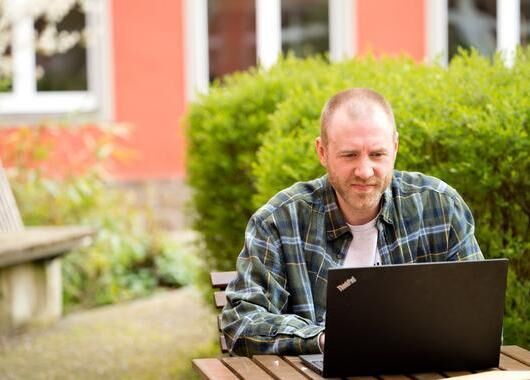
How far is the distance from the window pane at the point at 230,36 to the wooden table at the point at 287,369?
10172 millimetres

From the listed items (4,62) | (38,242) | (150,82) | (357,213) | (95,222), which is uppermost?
(4,62)

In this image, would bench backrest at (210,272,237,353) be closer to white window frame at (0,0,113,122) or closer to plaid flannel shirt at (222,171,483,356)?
plaid flannel shirt at (222,171,483,356)

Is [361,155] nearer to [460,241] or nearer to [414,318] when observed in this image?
[460,241]

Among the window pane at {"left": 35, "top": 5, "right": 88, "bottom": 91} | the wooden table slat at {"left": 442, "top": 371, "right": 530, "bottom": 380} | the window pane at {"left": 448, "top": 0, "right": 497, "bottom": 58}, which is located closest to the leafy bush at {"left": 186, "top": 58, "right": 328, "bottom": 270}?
the wooden table slat at {"left": 442, "top": 371, "right": 530, "bottom": 380}

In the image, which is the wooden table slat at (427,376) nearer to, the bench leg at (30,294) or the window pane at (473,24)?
the bench leg at (30,294)

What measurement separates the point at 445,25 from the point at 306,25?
1.54 metres

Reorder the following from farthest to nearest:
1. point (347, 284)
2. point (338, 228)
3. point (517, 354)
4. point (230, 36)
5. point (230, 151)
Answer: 1. point (230, 36)
2. point (230, 151)
3. point (338, 228)
4. point (517, 354)
5. point (347, 284)

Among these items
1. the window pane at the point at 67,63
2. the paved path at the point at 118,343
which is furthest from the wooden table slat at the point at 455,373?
the window pane at the point at 67,63

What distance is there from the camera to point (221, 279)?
161 inches

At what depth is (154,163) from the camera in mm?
12711

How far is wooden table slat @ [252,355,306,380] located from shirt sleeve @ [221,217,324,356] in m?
0.08

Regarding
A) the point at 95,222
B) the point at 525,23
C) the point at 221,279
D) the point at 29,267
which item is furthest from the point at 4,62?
the point at 221,279

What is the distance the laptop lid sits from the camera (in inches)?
112

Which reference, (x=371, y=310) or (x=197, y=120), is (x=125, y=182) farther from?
(x=371, y=310)
